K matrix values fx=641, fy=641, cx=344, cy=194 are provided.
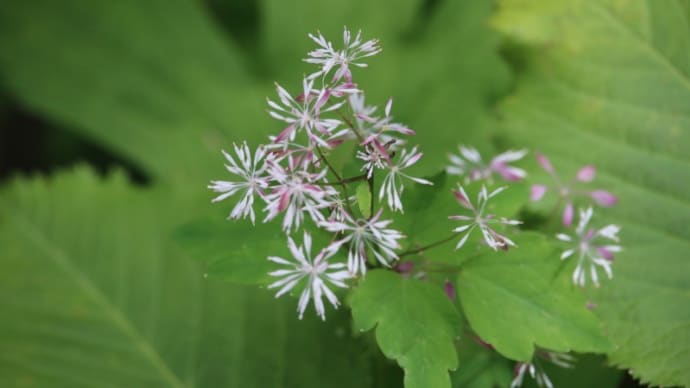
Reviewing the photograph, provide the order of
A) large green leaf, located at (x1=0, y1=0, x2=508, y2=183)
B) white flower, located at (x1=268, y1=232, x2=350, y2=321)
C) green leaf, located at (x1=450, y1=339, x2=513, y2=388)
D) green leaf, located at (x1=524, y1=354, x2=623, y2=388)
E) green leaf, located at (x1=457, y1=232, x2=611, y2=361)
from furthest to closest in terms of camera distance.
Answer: large green leaf, located at (x1=0, y1=0, x2=508, y2=183) → green leaf, located at (x1=524, y1=354, x2=623, y2=388) → green leaf, located at (x1=450, y1=339, x2=513, y2=388) → green leaf, located at (x1=457, y1=232, x2=611, y2=361) → white flower, located at (x1=268, y1=232, x2=350, y2=321)

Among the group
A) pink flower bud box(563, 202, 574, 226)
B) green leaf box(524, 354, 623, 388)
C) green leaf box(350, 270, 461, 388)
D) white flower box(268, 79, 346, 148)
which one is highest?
white flower box(268, 79, 346, 148)

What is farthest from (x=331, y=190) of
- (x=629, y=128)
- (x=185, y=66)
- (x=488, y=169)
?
(x=185, y=66)

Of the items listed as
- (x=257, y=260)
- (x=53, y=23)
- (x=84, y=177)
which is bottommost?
(x=257, y=260)

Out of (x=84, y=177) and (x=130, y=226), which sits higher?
(x=84, y=177)

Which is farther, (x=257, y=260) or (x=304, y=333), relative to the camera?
(x=304, y=333)

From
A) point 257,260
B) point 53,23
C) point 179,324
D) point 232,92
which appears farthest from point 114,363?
point 53,23

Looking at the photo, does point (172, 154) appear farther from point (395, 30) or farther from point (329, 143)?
point (329, 143)

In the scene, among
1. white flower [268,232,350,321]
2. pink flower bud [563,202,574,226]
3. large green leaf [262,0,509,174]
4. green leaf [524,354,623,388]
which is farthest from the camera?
large green leaf [262,0,509,174]

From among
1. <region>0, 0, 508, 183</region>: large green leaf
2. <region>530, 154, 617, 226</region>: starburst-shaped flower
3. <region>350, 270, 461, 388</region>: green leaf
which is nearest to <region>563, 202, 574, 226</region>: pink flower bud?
<region>530, 154, 617, 226</region>: starburst-shaped flower

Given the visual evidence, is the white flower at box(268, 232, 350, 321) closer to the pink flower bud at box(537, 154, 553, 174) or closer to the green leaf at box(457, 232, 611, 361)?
the green leaf at box(457, 232, 611, 361)
